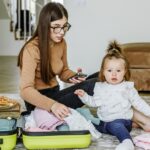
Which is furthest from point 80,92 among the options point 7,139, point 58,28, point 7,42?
point 7,42

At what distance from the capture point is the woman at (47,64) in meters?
1.88

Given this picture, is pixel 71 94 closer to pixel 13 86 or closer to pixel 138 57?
pixel 138 57

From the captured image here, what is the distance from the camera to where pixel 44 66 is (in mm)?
1993

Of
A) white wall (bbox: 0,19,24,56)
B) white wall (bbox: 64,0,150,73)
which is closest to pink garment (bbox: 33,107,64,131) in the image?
white wall (bbox: 64,0,150,73)

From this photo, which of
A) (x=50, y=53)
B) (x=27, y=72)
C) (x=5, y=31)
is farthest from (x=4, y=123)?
(x=5, y=31)

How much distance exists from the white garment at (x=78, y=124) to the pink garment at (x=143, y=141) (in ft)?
0.67

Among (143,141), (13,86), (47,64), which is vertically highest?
(47,64)

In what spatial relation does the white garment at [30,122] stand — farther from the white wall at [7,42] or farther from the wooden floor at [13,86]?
the white wall at [7,42]

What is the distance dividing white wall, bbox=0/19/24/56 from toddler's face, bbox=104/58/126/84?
555cm

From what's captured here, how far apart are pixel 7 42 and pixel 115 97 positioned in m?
5.69

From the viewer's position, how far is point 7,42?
7438 millimetres

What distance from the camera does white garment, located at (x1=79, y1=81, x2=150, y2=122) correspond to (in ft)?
6.54

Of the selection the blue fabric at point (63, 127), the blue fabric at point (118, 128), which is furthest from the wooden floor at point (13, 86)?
the blue fabric at point (63, 127)

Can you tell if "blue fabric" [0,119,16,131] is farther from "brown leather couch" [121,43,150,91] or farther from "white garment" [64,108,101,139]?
"brown leather couch" [121,43,150,91]
